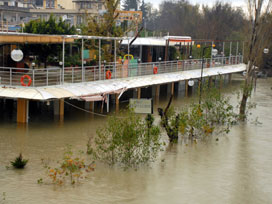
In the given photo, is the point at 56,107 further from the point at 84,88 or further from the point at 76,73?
the point at 76,73

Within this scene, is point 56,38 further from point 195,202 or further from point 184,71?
point 184,71

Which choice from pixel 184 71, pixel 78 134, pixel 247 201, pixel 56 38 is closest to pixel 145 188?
pixel 247 201

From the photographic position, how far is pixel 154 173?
1786cm

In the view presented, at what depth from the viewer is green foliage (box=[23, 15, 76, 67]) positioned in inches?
1218

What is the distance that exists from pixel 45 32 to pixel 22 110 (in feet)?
41.5

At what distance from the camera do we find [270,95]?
43688 millimetres

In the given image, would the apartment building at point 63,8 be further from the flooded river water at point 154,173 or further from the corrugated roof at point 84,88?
the flooded river water at point 154,173

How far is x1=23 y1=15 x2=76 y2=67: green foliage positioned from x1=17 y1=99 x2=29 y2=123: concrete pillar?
656cm

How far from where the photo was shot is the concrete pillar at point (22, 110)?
78.8 ft

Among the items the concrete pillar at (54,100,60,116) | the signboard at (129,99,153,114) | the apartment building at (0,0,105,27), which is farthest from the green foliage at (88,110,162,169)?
the apartment building at (0,0,105,27)

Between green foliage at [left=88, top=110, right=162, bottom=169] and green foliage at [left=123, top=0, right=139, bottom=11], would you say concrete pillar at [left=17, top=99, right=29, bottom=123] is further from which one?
green foliage at [left=123, top=0, right=139, bottom=11]

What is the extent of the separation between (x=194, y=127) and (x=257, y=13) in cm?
863

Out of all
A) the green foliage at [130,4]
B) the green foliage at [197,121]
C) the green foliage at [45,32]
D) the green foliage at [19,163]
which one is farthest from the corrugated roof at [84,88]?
the green foliage at [130,4]

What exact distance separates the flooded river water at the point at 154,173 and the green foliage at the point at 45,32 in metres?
7.00
